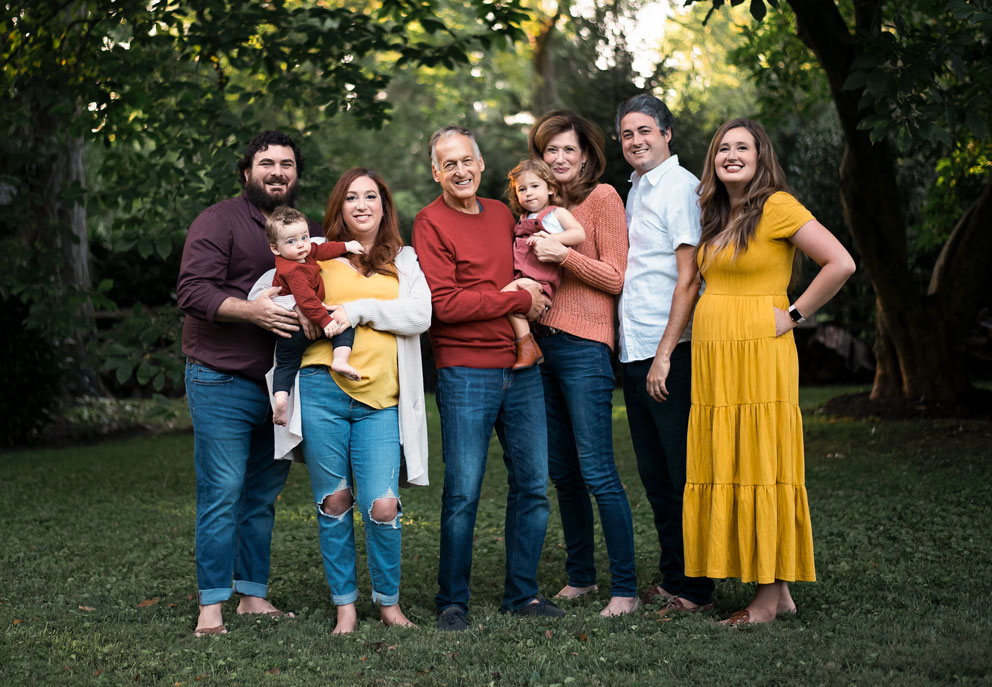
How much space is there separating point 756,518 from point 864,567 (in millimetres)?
1367

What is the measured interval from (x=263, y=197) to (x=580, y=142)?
1435 millimetres

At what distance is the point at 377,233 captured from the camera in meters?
4.28

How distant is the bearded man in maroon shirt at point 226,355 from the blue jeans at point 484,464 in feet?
2.79

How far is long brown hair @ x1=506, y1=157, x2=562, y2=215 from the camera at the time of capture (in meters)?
4.27

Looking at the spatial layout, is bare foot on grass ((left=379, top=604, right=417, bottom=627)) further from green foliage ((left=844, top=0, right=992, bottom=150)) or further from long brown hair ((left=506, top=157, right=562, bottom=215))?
green foliage ((left=844, top=0, right=992, bottom=150))

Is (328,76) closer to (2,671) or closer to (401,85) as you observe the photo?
(2,671)

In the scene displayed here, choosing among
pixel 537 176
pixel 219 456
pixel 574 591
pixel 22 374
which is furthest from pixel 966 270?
pixel 22 374

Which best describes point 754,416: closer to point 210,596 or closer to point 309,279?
point 309,279

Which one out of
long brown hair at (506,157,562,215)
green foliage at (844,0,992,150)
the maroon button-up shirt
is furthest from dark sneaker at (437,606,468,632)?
green foliage at (844,0,992,150)

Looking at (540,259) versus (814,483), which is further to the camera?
(814,483)

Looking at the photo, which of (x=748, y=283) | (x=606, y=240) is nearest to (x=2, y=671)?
(x=606, y=240)

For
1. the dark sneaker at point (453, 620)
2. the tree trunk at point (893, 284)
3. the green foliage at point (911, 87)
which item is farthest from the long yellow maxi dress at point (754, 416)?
the tree trunk at point (893, 284)

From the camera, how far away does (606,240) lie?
435cm

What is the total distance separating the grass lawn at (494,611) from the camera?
3621mm
